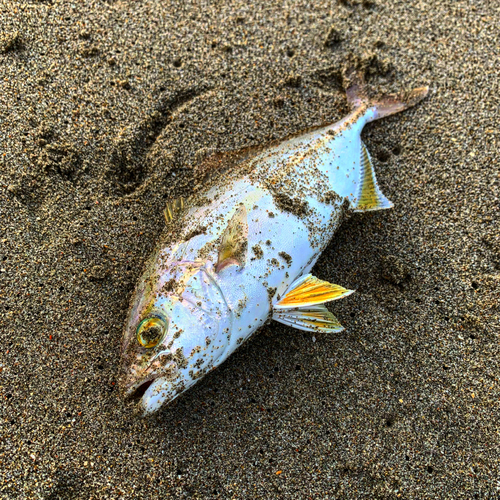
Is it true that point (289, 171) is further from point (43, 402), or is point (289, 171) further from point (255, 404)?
point (43, 402)

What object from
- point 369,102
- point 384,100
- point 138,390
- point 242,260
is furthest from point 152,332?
point 384,100

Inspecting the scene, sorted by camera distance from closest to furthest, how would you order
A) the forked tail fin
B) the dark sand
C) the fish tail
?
the dark sand, the forked tail fin, the fish tail

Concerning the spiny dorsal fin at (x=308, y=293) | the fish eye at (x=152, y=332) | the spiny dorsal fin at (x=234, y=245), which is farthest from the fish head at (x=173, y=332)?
the spiny dorsal fin at (x=308, y=293)

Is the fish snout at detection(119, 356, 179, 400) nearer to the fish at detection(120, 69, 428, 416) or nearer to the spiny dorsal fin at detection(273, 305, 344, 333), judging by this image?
the fish at detection(120, 69, 428, 416)

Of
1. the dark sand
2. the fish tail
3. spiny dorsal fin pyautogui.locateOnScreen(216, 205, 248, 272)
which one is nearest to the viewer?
spiny dorsal fin pyautogui.locateOnScreen(216, 205, 248, 272)

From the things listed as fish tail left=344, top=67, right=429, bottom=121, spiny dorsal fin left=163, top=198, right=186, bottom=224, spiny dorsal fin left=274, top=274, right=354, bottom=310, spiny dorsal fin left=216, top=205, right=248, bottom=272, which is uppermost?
fish tail left=344, top=67, right=429, bottom=121

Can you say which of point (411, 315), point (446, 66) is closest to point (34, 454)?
point (411, 315)


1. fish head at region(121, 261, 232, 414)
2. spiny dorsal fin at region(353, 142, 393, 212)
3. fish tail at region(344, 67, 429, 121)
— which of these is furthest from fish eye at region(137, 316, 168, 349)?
fish tail at region(344, 67, 429, 121)

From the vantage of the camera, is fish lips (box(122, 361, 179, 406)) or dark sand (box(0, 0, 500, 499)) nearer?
fish lips (box(122, 361, 179, 406))
